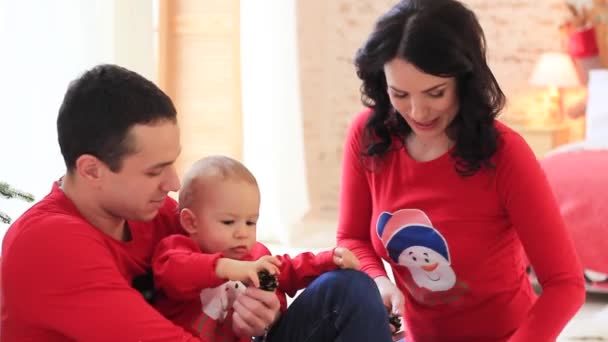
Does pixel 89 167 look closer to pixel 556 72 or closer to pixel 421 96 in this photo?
pixel 421 96

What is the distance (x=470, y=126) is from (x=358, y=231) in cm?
44

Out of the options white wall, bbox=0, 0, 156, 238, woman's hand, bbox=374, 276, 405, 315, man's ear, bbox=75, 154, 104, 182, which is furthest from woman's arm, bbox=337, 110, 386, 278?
white wall, bbox=0, 0, 156, 238

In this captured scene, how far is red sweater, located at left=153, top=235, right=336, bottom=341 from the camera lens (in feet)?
5.23

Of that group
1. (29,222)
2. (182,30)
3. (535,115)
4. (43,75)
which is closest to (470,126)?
(29,222)

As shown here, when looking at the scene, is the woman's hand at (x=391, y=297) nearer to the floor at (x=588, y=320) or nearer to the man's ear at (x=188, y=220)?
the man's ear at (x=188, y=220)

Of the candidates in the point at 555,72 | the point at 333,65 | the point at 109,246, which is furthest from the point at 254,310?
the point at 333,65

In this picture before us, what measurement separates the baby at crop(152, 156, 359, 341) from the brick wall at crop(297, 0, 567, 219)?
3839mm

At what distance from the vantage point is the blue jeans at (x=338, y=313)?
5.54ft

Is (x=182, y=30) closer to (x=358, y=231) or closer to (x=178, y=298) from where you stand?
(x=358, y=231)

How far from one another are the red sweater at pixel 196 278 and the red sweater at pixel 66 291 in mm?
95

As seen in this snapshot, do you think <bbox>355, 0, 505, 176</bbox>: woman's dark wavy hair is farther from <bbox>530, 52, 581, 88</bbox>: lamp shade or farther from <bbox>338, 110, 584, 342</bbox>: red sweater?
<bbox>530, 52, 581, 88</bbox>: lamp shade

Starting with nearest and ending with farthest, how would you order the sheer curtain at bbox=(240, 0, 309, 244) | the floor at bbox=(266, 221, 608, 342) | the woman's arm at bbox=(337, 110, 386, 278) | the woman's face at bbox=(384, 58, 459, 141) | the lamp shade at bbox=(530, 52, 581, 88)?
1. the woman's face at bbox=(384, 58, 459, 141)
2. the woman's arm at bbox=(337, 110, 386, 278)
3. the floor at bbox=(266, 221, 608, 342)
4. the sheer curtain at bbox=(240, 0, 309, 244)
5. the lamp shade at bbox=(530, 52, 581, 88)

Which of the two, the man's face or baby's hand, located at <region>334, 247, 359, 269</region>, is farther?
baby's hand, located at <region>334, 247, 359, 269</region>

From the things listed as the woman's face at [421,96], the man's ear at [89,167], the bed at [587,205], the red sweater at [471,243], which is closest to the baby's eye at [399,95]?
the woman's face at [421,96]
